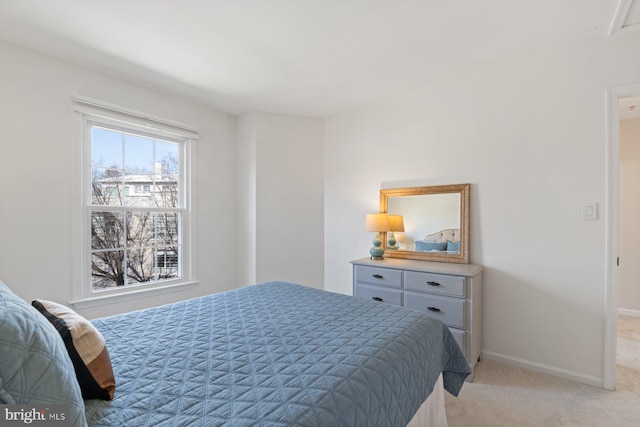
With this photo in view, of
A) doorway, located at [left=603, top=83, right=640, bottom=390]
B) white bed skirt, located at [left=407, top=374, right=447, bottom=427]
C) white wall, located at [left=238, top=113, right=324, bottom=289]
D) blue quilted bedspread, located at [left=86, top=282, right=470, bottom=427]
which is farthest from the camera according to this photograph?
white wall, located at [left=238, top=113, right=324, bottom=289]

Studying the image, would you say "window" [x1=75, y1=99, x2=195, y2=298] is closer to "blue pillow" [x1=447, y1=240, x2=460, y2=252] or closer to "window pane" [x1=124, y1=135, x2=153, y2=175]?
"window pane" [x1=124, y1=135, x2=153, y2=175]

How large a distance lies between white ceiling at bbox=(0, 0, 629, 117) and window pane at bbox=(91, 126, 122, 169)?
539 mm

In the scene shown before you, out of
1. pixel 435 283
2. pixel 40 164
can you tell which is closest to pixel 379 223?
pixel 435 283

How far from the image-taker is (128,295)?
2.78 metres

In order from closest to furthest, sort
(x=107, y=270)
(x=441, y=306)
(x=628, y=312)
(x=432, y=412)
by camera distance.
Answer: (x=432, y=412)
(x=441, y=306)
(x=107, y=270)
(x=628, y=312)

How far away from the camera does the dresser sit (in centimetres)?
233

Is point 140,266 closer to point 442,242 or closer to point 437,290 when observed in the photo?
point 437,290

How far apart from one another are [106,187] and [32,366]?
8.17ft

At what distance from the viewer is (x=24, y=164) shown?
7.26 ft

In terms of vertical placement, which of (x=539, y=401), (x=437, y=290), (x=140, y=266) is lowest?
(x=539, y=401)

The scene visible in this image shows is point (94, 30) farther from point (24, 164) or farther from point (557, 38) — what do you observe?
point (557, 38)

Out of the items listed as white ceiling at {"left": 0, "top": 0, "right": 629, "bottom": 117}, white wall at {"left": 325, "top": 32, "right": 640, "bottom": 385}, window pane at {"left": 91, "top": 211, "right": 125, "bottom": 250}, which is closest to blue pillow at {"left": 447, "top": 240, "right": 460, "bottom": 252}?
white wall at {"left": 325, "top": 32, "right": 640, "bottom": 385}

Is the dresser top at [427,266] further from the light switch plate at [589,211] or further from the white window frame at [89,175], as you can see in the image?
the white window frame at [89,175]

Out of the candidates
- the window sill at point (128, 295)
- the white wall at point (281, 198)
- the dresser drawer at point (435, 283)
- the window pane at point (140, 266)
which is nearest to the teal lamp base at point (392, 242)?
the dresser drawer at point (435, 283)
